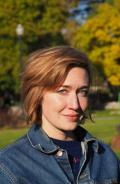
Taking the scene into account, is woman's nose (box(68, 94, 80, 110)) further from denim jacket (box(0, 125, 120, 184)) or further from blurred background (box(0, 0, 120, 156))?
blurred background (box(0, 0, 120, 156))

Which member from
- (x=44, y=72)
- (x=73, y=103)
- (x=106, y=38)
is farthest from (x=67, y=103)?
(x=106, y=38)

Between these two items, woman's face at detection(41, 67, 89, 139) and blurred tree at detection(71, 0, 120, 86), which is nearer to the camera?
woman's face at detection(41, 67, 89, 139)

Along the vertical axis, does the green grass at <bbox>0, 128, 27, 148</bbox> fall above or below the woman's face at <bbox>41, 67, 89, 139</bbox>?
below

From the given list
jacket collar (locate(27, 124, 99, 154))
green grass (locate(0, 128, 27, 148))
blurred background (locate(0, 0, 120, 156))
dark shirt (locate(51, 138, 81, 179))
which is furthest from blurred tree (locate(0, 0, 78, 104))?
dark shirt (locate(51, 138, 81, 179))

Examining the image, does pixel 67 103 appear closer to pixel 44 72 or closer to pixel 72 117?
pixel 72 117

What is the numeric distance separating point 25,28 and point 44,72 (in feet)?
156

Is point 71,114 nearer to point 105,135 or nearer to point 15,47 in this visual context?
point 105,135

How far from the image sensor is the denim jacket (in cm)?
265

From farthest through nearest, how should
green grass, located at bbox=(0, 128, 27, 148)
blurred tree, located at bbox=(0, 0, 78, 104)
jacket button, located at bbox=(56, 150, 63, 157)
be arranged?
blurred tree, located at bbox=(0, 0, 78, 104) → green grass, located at bbox=(0, 128, 27, 148) → jacket button, located at bbox=(56, 150, 63, 157)

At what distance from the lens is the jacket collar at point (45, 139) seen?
2.73 metres

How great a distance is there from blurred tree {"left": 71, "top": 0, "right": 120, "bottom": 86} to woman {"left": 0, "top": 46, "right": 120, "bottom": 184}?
148ft

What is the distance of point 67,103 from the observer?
279 centimetres

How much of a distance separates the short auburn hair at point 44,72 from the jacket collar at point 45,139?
69 mm

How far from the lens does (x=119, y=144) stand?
1836cm
